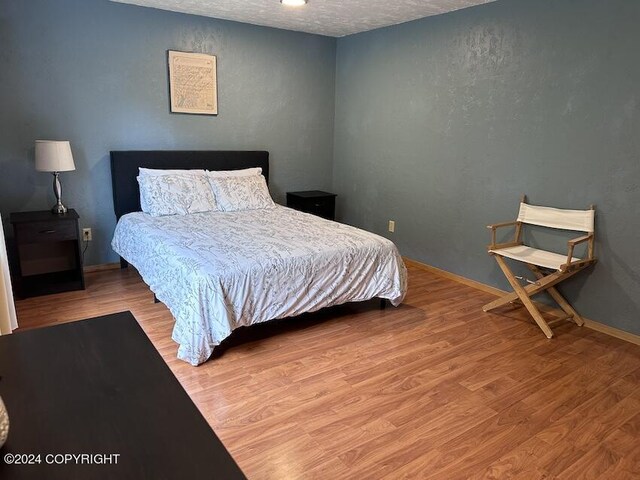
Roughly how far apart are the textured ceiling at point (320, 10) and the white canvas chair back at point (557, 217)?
1.69 metres

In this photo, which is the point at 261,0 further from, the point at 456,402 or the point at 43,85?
the point at 456,402

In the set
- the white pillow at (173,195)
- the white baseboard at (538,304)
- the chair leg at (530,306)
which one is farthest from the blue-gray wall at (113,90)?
the chair leg at (530,306)

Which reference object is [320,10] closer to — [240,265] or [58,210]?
[240,265]

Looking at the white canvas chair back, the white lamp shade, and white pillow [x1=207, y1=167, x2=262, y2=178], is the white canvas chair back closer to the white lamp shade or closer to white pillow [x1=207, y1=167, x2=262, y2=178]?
white pillow [x1=207, y1=167, x2=262, y2=178]

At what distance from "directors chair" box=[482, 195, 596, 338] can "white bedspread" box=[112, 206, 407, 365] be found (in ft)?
2.63

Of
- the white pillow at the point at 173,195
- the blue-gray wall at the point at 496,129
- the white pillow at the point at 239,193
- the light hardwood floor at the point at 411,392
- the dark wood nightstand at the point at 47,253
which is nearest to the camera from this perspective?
the light hardwood floor at the point at 411,392

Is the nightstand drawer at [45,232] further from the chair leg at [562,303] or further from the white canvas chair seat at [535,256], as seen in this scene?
the chair leg at [562,303]

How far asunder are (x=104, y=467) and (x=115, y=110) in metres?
3.79

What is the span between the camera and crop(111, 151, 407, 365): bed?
2490 mm

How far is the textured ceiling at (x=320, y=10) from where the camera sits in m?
3.55

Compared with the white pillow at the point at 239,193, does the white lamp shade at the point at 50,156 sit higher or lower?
higher

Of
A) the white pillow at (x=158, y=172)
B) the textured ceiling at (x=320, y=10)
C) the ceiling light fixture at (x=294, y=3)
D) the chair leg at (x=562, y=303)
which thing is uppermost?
the textured ceiling at (x=320, y=10)

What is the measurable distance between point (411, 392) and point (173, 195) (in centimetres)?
260

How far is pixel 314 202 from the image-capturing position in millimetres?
4836
